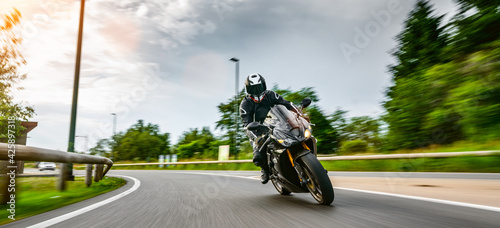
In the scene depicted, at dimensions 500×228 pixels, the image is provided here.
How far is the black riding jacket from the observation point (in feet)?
18.4

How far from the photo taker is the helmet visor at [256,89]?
18.0 feet

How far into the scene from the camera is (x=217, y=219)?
3.69 meters

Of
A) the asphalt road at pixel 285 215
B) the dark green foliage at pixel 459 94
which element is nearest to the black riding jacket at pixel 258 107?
the asphalt road at pixel 285 215

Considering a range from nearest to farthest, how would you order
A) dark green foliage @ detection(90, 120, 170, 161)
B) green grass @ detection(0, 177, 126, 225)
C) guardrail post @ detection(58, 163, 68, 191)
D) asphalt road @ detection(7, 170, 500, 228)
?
1. asphalt road @ detection(7, 170, 500, 228)
2. green grass @ detection(0, 177, 126, 225)
3. guardrail post @ detection(58, 163, 68, 191)
4. dark green foliage @ detection(90, 120, 170, 161)

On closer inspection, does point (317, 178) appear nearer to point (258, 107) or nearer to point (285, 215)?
point (285, 215)

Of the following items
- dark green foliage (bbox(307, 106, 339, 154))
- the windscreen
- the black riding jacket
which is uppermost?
dark green foliage (bbox(307, 106, 339, 154))

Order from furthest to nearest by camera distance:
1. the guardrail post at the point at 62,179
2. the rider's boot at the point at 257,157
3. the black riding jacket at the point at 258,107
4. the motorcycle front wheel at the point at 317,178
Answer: the guardrail post at the point at 62,179
the black riding jacket at the point at 258,107
the rider's boot at the point at 257,157
the motorcycle front wheel at the point at 317,178

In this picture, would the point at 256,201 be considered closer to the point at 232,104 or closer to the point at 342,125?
the point at 342,125

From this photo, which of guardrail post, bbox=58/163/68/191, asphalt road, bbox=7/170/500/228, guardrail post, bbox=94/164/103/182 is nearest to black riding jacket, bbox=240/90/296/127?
asphalt road, bbox=7/170/500/228

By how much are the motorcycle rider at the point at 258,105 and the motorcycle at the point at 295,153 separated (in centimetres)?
25

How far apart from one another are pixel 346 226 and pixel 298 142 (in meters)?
1.39

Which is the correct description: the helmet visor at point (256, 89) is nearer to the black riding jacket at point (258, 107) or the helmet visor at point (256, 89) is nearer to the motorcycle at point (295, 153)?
the black riding jacket at point (258, 107)

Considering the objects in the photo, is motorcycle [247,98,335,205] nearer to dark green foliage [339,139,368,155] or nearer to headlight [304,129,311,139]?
headlight [304,129,311,139]

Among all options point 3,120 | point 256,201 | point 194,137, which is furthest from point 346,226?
point 194,137
